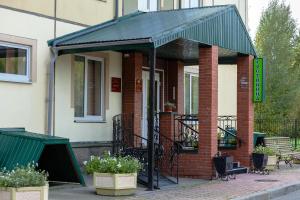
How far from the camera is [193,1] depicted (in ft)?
66.1

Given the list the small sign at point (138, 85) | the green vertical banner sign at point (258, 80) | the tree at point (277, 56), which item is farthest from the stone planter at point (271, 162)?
the tree at point (277, 56)

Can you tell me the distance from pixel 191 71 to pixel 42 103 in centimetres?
809

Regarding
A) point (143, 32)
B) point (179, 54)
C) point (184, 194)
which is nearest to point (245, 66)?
point (179, 54)

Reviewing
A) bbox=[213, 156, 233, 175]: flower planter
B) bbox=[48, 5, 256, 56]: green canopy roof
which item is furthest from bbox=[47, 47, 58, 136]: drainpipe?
bbox=[213, 156, 233, 175]: flower planter

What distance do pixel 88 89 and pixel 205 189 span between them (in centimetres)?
417

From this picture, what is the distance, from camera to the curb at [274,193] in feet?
38.2

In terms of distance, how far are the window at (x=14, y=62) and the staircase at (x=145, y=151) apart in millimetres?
2494

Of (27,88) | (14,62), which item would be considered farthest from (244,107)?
(14,62)

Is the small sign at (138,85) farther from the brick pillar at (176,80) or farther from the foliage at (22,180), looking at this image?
the foliage at (22,180)

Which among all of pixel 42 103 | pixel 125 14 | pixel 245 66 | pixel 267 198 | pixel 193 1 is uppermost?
pixel 193 1

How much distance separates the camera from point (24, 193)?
8.80m

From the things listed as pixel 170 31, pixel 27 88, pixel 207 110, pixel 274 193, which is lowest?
pixel 274 193

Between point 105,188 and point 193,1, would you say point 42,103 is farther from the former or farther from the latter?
point 193,1

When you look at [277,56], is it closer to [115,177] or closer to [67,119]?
[67,119]
